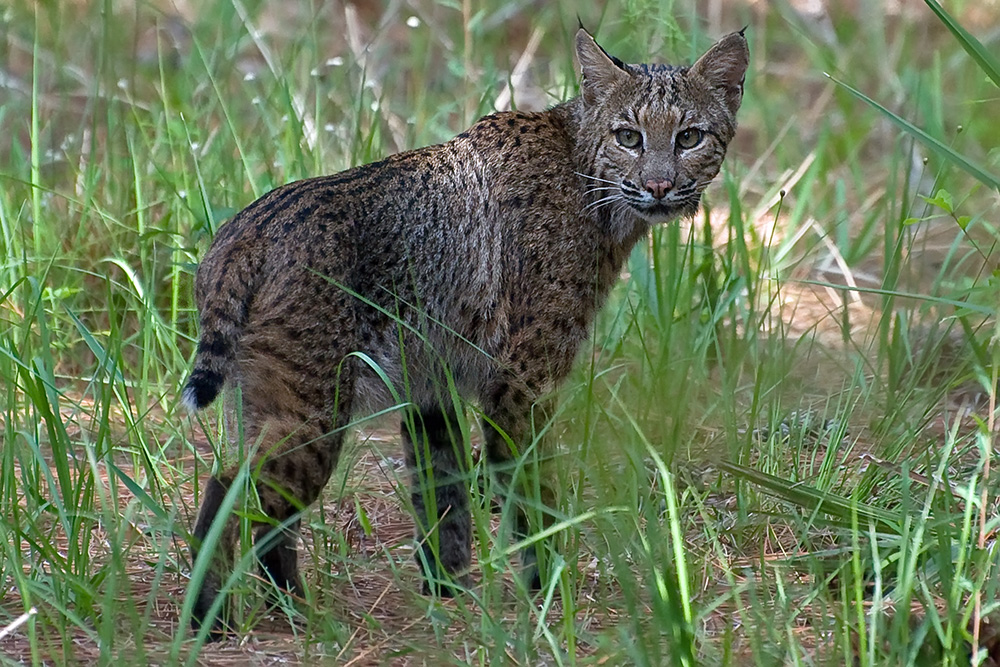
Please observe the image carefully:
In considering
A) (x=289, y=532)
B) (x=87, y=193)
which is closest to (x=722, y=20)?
(x=87, y=193)

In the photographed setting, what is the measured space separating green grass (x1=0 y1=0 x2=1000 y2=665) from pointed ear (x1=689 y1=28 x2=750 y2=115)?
1.34ft

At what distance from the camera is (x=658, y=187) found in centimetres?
390

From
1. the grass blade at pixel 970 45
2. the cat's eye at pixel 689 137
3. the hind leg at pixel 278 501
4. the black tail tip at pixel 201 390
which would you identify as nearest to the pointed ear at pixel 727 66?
the cat's eye at pixel 689 137

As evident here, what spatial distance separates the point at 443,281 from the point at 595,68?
898mm

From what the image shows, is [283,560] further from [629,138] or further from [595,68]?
[595,68]

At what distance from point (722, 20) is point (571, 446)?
677 centimetres

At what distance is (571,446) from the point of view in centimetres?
334

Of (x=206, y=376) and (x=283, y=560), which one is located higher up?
(x=206, y=376)

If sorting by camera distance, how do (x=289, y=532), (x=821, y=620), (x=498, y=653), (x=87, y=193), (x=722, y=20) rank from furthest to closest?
(x=722, y=20)
(x=87, y=193)
(x=289, y=532)
(x=821, y=620)
(x=498, y=653)

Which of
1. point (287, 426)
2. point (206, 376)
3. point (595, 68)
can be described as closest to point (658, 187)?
point (595, 68)

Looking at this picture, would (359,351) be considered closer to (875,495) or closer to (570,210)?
(570,210)

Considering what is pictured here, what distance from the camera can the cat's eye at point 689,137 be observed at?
13.3 ft

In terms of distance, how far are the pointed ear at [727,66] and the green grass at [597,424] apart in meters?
0.41

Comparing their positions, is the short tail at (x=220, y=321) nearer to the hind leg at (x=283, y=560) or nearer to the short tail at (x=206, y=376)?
the short tail at (x=206, y=376)
